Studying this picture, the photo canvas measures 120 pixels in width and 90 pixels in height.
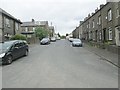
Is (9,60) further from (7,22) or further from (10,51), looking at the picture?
(7,22)

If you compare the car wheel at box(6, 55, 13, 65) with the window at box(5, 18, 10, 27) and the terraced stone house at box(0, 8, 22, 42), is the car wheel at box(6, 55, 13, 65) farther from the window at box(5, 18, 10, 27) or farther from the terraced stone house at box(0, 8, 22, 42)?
the window at box(5, 18, 10, 27)

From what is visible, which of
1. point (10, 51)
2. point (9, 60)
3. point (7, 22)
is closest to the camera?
point (9, 60)

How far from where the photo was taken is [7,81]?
8.88m

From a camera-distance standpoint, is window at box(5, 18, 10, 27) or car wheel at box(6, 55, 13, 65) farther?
window at box(5, 18, 10, 27)

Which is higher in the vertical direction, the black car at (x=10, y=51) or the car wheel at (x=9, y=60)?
the black car at (x=10, y=51)

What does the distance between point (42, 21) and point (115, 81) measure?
93300mm

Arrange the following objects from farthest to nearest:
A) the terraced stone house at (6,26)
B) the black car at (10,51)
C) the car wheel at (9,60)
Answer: the terraced stone house at (6,26) < the car wheel at (9,60) < the black car at (10,51)

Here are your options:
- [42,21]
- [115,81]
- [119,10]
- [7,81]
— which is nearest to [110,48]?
[119,10]

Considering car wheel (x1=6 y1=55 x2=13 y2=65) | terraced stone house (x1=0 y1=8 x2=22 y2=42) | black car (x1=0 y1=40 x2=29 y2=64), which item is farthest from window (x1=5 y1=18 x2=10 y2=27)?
car wheel (x1=6 y1=55 x2=13 y2=65)

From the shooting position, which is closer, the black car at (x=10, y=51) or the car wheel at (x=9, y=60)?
the black car at (x=10, y=51)

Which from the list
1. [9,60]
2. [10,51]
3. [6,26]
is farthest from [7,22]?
[9,60]

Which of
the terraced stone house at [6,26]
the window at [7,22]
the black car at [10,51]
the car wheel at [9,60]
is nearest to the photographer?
the black car at [10,51]

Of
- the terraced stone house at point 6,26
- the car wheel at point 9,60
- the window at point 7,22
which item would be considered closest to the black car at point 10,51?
the car wheel at point 9,60

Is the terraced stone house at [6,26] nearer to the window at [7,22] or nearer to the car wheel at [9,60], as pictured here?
the window at [7,22]
